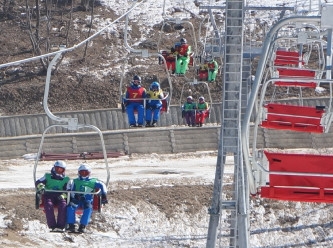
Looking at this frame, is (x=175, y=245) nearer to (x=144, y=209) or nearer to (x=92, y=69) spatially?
(x=144, y=209)

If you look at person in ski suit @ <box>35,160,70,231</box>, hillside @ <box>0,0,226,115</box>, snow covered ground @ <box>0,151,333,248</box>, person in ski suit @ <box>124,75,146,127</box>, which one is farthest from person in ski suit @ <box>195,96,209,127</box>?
person in ski suit @ <box>35,160,70,231</box>

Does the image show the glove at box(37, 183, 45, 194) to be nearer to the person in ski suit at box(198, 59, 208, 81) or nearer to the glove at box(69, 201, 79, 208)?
the glove at box(69, 201, 79, 208)

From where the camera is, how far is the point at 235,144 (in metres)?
25.8

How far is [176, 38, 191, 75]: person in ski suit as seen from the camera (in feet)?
106

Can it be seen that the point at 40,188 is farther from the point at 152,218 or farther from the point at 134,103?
the point at 152,218

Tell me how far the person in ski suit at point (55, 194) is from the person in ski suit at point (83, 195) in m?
0.12

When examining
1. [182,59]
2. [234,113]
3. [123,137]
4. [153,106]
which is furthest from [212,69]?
[234,113]

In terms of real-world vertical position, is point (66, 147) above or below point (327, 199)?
below

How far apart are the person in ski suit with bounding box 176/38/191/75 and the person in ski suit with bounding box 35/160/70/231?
984 cm

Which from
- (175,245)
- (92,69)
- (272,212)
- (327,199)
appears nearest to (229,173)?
(272,212)

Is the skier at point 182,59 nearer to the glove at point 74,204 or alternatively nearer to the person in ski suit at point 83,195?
the person in ski suit at point 83,195

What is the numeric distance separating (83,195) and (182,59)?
10.3 m

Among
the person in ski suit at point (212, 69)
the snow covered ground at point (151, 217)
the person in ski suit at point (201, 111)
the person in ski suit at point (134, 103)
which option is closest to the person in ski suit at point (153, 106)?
the person in ski suit at point (134, 103)

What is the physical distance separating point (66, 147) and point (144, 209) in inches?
236
